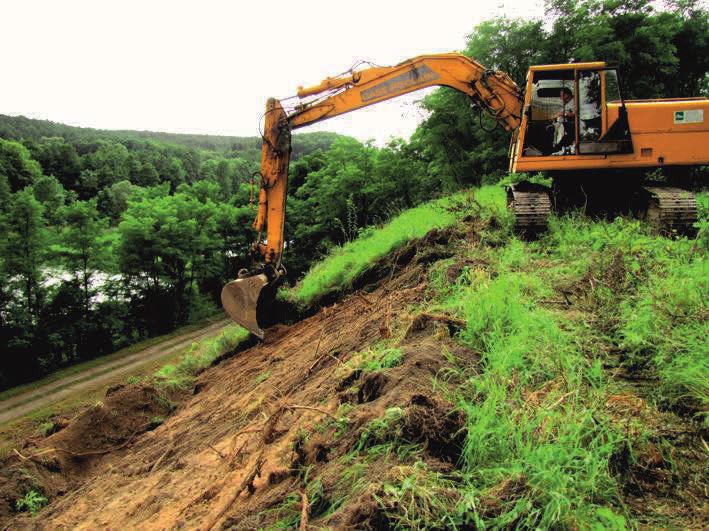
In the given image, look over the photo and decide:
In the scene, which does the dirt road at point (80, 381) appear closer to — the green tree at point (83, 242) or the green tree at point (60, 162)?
the green tree at point (83, 242)

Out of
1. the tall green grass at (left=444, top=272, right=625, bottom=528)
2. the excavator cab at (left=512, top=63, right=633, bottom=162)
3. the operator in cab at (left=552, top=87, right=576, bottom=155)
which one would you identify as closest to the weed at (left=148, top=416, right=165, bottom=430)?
the tall green grass at (left=444, top=272, right=625, bottom=528)

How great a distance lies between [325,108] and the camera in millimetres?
7609

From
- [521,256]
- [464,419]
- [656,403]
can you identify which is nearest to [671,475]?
[656,403]

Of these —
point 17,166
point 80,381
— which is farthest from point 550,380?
point 17,166

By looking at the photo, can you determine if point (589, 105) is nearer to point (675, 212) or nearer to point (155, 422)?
point (675, 212)

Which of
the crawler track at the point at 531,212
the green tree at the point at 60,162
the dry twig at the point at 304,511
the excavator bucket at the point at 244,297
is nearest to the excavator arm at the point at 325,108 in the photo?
the excavator bucket at the point at 244,297

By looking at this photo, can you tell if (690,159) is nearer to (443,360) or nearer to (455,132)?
(443,360)

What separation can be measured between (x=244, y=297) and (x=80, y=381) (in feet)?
49.9

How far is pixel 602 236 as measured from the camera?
531cm

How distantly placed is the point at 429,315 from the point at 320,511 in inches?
78.4

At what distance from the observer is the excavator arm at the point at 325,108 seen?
738 centimetres

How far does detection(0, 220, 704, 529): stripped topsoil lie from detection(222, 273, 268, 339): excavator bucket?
61 cm

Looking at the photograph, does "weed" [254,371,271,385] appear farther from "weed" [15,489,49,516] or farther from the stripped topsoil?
"weed" [15,489,49,516]

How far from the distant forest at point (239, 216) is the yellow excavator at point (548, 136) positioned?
5730mm
